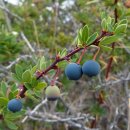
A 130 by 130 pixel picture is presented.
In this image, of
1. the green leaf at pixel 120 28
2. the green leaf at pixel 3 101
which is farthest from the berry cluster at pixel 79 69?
the green leaf at pixel 3 101

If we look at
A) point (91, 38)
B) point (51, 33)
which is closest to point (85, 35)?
point (91, 38)

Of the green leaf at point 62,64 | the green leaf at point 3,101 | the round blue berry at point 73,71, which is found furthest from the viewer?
the green leaf at point 3,101

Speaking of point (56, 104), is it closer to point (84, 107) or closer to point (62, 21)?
point (84, 107)

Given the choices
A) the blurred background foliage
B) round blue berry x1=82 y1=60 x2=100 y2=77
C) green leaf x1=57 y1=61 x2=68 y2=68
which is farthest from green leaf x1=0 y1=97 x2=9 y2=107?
round blue berry x1=82 y1=60 x2=100 y2=77

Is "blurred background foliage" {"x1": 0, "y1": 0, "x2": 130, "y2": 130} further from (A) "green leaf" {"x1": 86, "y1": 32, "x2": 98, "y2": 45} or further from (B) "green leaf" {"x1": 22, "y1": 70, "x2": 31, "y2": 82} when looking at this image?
(A) "green leaf" {"x1": 86, "y1": 32, "x2": 98, "y2": 45}

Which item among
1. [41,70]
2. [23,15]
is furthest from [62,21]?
[41,70]

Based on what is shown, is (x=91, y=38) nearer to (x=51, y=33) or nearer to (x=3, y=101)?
(x=3, y=101)

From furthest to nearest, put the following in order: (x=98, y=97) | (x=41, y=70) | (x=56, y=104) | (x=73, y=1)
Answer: (x=73, y=1) < (x=56, y=104) < (x=98, y=97) < (x=41, y=70)

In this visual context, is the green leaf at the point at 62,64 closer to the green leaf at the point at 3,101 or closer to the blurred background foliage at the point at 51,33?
the green leaf at the point at 3,101
